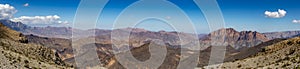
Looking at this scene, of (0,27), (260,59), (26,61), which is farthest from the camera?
(0,27)

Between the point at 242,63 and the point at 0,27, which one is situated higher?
the point at 0,27

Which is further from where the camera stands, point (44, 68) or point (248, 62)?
point (248, 62)

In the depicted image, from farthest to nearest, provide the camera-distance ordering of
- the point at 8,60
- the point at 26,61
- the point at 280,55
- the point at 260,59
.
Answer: the point at 260,59, the point at 280,55, the point at 26,61, the point at 8,60

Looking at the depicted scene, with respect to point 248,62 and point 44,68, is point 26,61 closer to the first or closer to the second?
point 44,68

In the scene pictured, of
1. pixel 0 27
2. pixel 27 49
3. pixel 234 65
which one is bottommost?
pixel 234 65

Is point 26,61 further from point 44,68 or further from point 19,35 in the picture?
point 19,35

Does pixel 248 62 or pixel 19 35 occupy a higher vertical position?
pixel 19 35

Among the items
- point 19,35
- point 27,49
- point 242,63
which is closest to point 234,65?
point 242,63

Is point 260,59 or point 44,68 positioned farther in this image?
point 260,59

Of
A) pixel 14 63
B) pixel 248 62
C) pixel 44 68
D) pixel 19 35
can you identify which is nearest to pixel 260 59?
pixel 248 62
